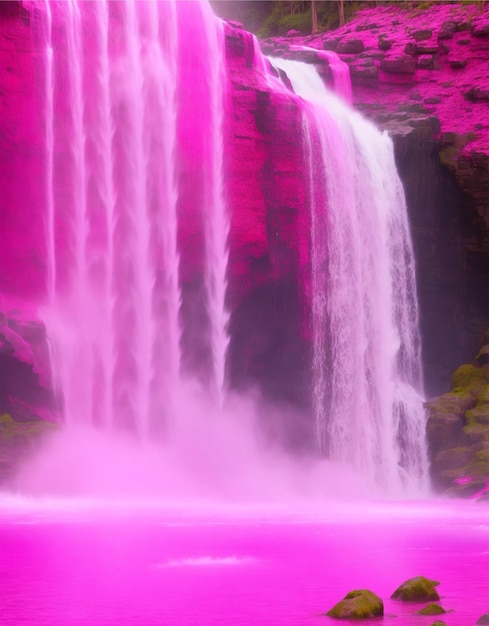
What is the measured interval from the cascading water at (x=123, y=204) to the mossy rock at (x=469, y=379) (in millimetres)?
6992

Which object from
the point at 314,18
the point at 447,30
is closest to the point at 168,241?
the point at 447,30

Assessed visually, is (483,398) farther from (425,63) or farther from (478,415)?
(425,63)

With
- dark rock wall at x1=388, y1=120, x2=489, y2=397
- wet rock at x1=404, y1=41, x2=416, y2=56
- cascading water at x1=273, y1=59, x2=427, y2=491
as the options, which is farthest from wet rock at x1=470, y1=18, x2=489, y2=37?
cascading water at x1=273, y1=59, x2=427, y2=491

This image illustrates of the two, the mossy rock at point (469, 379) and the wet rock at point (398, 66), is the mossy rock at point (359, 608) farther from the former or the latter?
the wet rock at point (398, 66)

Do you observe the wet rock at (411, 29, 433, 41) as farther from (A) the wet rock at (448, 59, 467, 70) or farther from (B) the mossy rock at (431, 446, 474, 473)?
(B) the mossy rock at (431, 446, 474, 473)

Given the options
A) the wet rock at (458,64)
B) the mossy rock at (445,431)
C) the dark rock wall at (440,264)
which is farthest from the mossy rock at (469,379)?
the wet rock at (458,64)

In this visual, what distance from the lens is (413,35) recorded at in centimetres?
3403

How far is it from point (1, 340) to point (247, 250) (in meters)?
7.14

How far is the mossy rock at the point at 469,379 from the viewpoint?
26.3 m

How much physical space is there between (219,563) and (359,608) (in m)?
3.01

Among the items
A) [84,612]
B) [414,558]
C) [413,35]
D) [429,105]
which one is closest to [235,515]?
[414,558]

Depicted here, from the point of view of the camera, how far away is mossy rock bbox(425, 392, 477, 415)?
82.4 feet

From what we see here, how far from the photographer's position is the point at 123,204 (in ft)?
76.0

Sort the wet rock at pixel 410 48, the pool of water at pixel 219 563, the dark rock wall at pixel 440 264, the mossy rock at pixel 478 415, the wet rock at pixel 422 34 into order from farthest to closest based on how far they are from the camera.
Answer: the wet rock at pixel 422 34 < the wet rock at pixel 410 48 < the dark rock wall at pixel 440 264 < the mossy rock at pixel 478 415 < the pool of water at pixel 219 563
